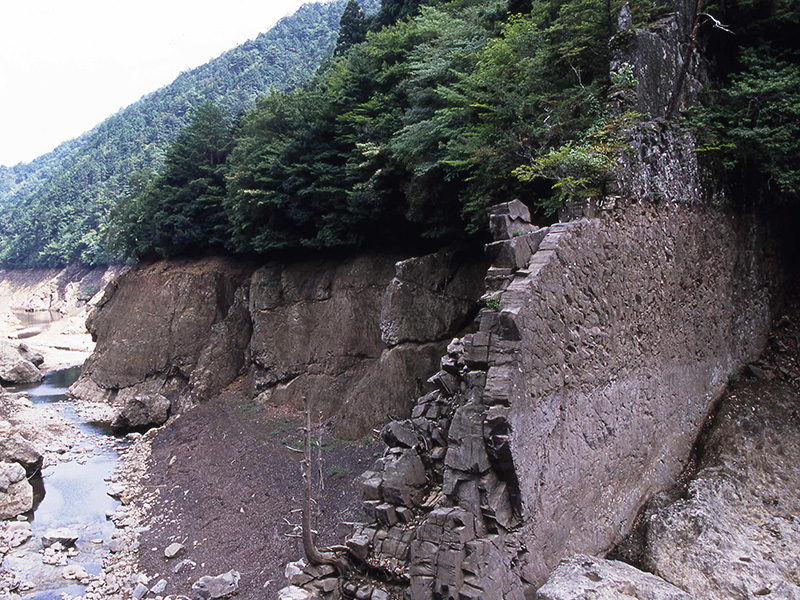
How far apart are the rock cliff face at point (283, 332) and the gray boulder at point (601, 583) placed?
29.6ft

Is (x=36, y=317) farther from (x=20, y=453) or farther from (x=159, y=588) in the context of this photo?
(x=159, y=588)

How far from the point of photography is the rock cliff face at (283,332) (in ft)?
53.4

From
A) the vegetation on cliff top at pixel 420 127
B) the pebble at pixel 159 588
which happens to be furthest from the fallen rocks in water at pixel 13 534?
the vegetation on cliff top at pixel 420 127

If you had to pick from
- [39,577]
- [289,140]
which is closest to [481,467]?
[39,577]

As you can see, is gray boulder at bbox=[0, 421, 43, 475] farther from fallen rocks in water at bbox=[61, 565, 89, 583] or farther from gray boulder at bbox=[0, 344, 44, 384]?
gray boulder at bbox=[0, 344, 44, 384]

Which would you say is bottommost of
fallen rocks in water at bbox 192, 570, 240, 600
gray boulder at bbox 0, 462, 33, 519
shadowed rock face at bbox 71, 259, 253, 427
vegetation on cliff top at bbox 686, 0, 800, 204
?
gray boulder at bbox 0, 462, 33, 519

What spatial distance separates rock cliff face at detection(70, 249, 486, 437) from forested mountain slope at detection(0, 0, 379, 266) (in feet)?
98.0

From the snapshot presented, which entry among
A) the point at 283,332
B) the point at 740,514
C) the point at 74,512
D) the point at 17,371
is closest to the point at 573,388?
the point at 740,514

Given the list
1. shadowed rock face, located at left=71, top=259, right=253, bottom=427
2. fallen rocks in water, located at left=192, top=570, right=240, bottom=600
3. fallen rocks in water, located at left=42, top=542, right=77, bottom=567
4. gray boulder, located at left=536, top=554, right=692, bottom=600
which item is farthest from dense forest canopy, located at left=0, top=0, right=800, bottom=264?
fallen rocks in water, located at left=42, top=542, right=77, bottom=567

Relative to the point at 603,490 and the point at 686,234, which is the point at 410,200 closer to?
the point at 686,234

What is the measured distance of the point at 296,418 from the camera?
63.3ft

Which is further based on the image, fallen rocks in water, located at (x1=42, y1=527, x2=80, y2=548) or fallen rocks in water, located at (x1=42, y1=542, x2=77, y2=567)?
fallen rocks in water, located at (x1=42, y1=527, x2=80, y2=548)

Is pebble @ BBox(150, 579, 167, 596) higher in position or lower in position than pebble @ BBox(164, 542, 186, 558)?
lower

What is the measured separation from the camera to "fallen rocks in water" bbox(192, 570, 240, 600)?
10938 mm
